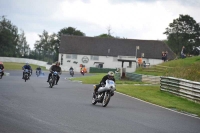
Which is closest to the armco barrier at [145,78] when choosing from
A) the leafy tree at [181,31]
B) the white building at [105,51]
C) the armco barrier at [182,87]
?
the armco barrier at [182,87]

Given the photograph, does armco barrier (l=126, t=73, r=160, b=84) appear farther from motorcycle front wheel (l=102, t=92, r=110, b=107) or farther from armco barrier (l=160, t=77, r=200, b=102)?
motorcycle front wheel (l=102, t=92, r=110, b=107)

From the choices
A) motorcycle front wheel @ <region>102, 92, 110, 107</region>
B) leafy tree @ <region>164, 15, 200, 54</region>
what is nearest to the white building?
leafy tree @ <region>164, 15, 200, 54</region>

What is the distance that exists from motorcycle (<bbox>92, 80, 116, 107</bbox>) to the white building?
288 feet

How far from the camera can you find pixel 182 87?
2775cm

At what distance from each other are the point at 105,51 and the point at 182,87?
82.7 metres

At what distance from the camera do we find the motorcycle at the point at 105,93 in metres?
19.2

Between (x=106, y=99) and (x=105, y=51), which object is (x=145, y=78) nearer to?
(x=106, y=99)

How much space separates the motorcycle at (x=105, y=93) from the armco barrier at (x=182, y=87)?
688 centimetres

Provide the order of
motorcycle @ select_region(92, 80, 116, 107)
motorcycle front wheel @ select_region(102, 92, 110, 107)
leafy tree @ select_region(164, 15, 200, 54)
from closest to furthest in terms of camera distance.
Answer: motorcycle @ select_region(92, 80, 116, 107), motorcycle front wheel @ select_region(102, 92, 110, 107), leafy tree @ select_region(164, 15, 200, 54)

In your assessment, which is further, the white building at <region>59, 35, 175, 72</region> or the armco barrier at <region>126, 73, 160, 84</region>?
the white building at <region>59, 35, 175, 72</region>

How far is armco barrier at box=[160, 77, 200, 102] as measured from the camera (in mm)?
25125

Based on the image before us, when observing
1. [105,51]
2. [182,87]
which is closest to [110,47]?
[105,51]

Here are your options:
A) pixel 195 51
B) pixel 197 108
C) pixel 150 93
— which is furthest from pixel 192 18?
pixel 197 108

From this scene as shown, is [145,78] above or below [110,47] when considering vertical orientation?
below
